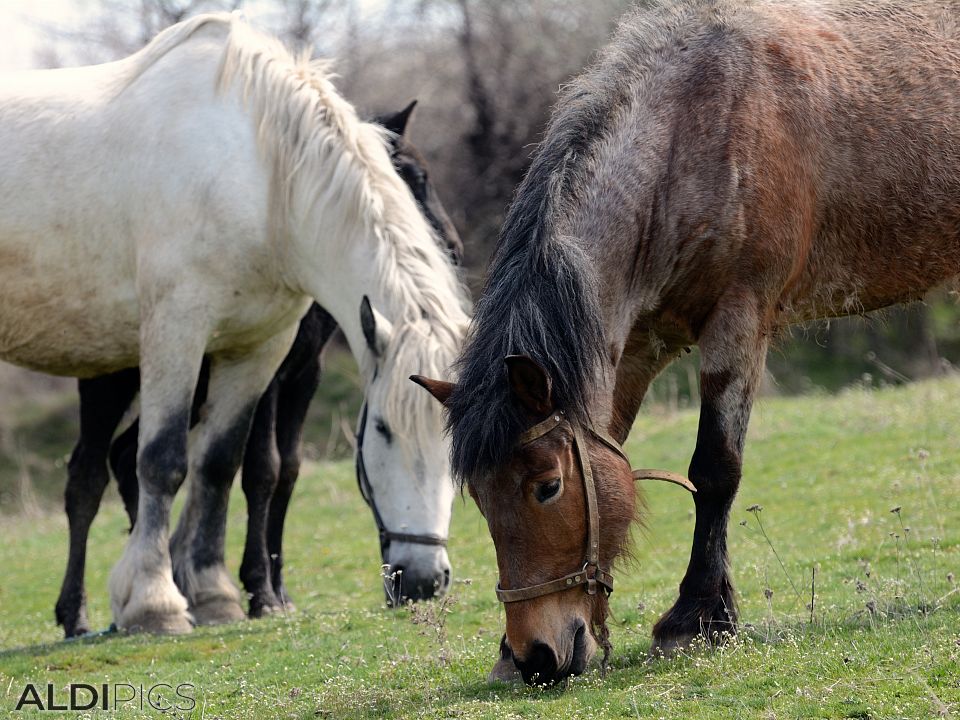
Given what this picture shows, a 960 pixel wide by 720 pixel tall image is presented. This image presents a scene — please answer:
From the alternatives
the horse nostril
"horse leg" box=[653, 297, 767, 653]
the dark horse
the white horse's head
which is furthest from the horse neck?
the horse nostril

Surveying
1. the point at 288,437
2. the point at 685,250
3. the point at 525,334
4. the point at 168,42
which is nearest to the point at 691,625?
the point at 525,334

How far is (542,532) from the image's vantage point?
174 inches

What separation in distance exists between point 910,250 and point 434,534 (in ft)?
9.41

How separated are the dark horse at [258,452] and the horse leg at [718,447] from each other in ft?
10.5

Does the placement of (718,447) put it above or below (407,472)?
above

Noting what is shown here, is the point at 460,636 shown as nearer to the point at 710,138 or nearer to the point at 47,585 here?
the point at 710,138

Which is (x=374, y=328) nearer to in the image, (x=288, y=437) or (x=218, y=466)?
(x=218, y=466)

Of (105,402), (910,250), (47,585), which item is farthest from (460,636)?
(47,585)

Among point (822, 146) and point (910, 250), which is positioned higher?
point (822, 146)

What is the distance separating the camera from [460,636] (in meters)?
6.01

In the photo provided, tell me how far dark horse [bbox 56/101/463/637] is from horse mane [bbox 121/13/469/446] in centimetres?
69

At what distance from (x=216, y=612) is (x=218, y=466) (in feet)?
2.97

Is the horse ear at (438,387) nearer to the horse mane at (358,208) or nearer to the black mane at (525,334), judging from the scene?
the black mane at (525,334)

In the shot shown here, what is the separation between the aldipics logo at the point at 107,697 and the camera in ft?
17.0
